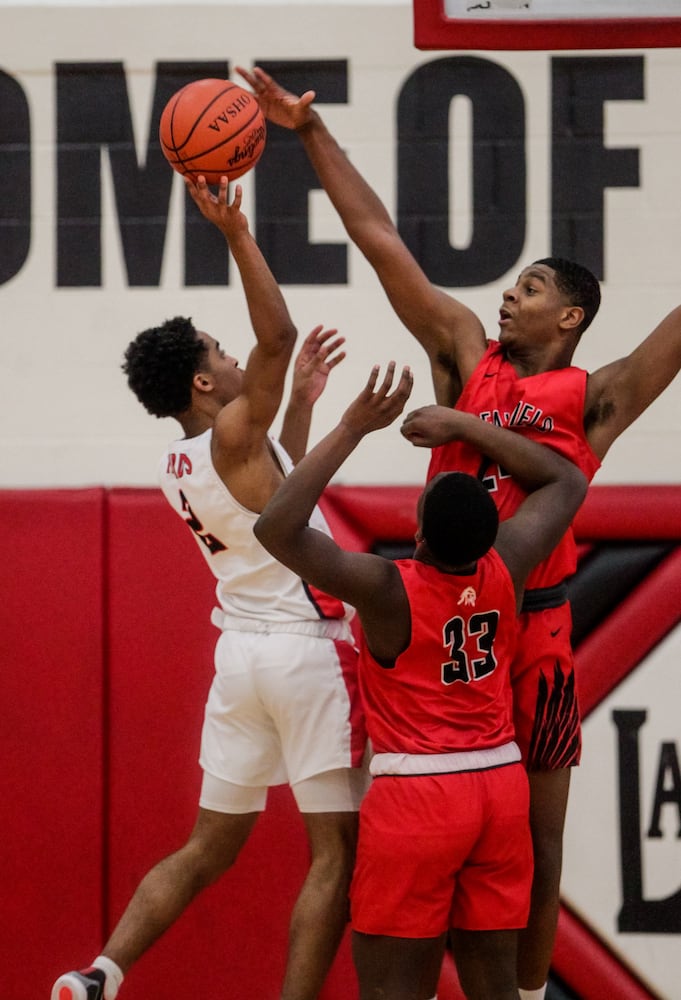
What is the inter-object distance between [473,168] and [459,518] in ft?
7.55

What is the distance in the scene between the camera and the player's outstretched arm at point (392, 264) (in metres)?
3.74

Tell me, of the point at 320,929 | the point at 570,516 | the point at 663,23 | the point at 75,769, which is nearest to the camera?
the point at 570,516

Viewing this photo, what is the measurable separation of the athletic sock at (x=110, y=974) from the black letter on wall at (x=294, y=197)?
7.90 feet

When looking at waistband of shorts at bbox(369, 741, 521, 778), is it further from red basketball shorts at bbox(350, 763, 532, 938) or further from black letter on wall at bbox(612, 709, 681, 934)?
black letter on wall at bbox(612, 709, 681, 934)

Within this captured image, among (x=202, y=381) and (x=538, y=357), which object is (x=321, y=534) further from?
(x=202, y=381)

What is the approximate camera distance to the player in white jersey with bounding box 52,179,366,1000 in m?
3.76

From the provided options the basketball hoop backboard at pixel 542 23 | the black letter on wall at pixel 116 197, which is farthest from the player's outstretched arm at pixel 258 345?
the black letter on wall at pixel 116 197

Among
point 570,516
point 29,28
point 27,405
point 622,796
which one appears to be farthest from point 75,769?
point 29,28

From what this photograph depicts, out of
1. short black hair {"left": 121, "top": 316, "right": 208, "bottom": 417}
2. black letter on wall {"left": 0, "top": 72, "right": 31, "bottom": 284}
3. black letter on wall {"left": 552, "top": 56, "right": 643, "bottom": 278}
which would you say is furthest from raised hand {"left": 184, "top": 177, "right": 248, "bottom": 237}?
black letter on wall {"left": 552, "top": 56, "right": 643, "bottom": 278}

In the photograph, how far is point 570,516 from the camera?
3.44 m

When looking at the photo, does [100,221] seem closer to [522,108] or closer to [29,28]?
[29,28]

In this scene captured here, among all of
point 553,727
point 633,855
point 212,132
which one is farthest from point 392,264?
point 633,855

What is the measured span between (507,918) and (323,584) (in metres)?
0.91

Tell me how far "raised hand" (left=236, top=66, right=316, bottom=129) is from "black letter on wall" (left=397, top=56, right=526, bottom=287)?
45.8 inches
